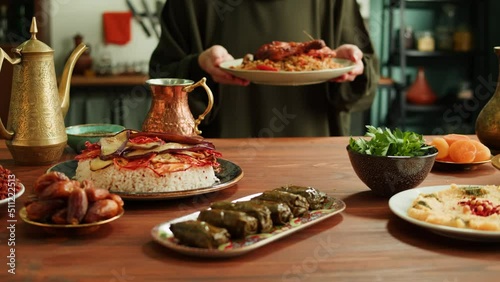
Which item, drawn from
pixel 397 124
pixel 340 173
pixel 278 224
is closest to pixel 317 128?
pixel 340 173

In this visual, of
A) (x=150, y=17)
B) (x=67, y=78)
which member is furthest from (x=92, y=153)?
(x=150, y=17)

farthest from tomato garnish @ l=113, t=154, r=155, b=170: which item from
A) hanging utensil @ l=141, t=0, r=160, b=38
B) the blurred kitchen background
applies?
hanging utensil @ l=141, t=0, r=160, b=38

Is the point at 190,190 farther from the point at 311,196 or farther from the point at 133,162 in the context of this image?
the point at 311,196

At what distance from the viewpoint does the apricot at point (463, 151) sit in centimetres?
191

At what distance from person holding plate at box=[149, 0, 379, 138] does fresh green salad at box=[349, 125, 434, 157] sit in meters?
1.34

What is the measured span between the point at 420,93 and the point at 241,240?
207 inches

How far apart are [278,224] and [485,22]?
18.1ft

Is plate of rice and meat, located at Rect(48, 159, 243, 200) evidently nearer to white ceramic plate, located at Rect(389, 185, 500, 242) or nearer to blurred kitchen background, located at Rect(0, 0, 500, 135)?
white ceramic plate, located at Rect(389, 185, 500, 242)

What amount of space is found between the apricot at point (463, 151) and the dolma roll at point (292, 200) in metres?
Result: 0.63

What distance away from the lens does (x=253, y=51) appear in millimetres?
3078

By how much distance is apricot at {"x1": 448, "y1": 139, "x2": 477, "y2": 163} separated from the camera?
1.91 meters

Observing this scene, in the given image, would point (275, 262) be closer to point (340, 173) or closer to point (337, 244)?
point (337, 244)

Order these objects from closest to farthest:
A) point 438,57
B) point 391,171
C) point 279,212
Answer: point 279,212, point 391,171, point 438,57

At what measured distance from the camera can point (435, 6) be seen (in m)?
6.52
